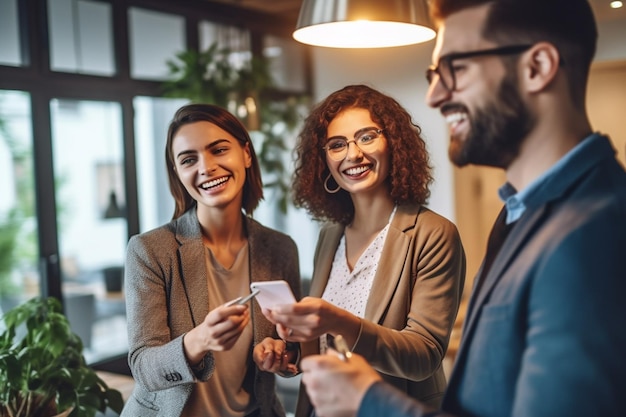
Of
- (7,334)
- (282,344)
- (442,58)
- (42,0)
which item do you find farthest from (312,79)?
(442,58)

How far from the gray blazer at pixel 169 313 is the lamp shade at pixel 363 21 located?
2.10 ft

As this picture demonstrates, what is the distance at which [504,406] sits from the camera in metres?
1.02

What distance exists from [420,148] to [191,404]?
95 cm

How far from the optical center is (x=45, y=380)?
7.84 ft

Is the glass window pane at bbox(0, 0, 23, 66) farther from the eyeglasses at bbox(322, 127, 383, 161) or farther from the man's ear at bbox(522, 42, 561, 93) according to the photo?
the man's ear at bbox(522, 42, 561, 93)

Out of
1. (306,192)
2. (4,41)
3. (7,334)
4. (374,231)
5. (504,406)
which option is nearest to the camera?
(504,406)

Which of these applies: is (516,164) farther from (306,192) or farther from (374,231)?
(306,192)

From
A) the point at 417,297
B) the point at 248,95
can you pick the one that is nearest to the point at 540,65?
the point at 417,297

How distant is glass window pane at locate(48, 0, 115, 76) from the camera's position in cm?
404

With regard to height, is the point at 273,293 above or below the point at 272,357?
above

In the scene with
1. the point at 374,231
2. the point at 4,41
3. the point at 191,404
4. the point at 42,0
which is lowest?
the point at 191,404

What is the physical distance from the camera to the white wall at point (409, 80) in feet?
17.8

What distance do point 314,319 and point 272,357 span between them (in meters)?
0.33

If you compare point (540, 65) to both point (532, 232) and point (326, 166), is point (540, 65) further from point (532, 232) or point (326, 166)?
point (326, 166)
